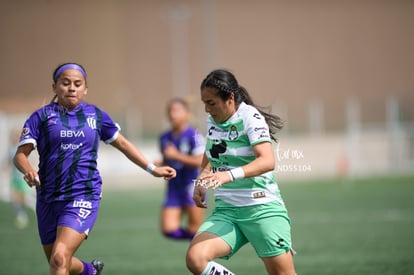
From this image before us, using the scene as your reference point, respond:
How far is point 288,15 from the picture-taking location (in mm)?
46938

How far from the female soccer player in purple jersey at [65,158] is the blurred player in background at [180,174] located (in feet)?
13.4

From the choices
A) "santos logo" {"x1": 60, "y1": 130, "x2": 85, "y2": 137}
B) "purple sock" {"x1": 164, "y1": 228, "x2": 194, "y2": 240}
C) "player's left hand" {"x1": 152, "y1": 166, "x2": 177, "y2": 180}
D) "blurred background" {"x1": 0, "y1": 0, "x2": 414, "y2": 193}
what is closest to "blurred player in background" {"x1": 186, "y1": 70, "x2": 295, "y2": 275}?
"player's left hand" {"x1": 152, "y1": 166, "x2": 177, "y2": 180}

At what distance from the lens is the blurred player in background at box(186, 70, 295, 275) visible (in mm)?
5859

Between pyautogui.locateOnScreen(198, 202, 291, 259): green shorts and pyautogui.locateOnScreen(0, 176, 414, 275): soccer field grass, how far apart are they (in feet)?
9.25

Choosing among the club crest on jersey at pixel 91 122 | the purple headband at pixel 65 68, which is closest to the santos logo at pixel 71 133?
the club crest on jersey at pixel 91 122

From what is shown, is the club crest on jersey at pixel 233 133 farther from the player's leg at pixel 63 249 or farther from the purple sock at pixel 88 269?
the purple sock at pixel 88 269

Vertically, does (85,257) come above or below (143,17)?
below

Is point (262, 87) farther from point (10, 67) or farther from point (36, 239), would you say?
point (36, 239)

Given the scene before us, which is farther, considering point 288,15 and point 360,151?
point 288,15

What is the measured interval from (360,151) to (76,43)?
831 inches

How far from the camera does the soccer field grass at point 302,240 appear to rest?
9.34 meters

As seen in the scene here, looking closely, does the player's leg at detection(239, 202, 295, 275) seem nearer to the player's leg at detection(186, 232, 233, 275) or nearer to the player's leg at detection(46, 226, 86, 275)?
the player's leg at detection(186, 232, 233, 275)

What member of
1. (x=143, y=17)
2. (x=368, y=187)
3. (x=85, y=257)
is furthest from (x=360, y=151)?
(x=85, y=257)

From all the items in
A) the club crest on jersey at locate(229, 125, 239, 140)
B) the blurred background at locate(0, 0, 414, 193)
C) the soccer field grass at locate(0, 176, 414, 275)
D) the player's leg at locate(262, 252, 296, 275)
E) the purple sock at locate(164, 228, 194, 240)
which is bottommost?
the soccer field grass at locate(0, 176, 414, 275)
